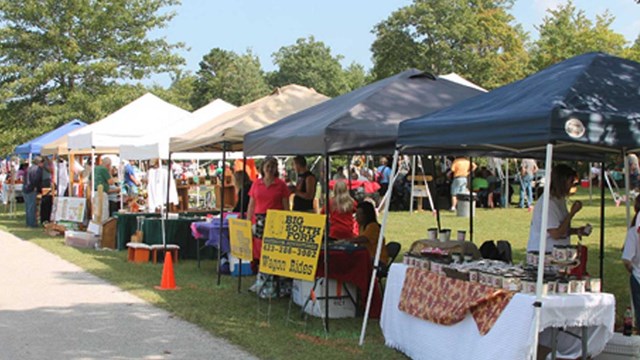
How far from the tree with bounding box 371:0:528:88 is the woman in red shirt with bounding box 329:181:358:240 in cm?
5022

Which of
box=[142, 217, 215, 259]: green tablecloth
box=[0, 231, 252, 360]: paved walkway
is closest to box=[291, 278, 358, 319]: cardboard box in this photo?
box=[0, 231, 252, 360]: paved walkway

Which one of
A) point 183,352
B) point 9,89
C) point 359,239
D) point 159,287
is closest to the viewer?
point 183,352

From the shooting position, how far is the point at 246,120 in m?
11.5

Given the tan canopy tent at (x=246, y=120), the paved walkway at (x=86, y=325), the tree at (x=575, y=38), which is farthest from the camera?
the tree at (x=575, y=38)

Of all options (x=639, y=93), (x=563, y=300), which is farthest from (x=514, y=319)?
(x=639, y=93)

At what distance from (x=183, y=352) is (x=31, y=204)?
16647 mm

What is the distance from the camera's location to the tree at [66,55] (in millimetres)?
30922

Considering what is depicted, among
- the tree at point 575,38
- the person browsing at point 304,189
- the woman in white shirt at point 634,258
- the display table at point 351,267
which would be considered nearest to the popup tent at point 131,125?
the person browsing at point 304,189

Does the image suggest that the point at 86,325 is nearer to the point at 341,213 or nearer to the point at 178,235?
the point at 341,213

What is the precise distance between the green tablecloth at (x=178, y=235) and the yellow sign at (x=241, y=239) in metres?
4.72

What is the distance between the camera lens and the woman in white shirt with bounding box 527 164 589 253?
7.25m

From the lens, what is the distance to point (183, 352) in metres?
7.44

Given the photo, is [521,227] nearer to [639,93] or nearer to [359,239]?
[359,239]

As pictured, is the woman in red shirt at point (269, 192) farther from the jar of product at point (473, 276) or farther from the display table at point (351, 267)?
the jar of product at point (473, 276)
